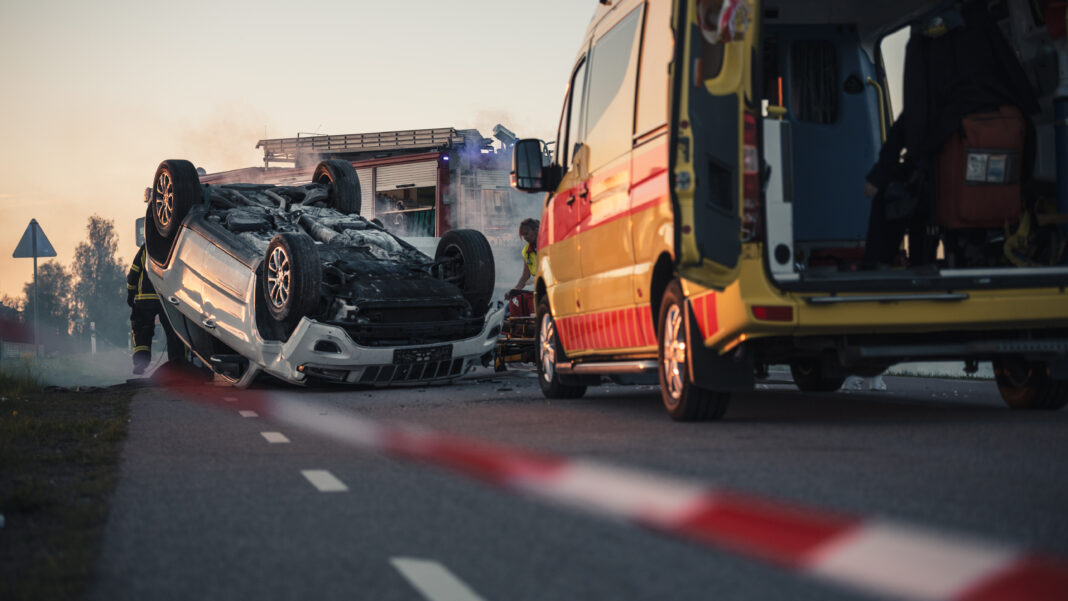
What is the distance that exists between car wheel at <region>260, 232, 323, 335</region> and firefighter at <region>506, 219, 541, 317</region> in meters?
3.08

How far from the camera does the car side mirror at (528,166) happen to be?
34.8ft

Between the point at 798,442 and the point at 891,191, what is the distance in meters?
2.07

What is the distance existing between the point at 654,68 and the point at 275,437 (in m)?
3.14

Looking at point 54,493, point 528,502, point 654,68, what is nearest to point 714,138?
point 654,68

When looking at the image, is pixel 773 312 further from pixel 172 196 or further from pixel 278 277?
pixel 172 196

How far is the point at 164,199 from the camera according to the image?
15211 mm

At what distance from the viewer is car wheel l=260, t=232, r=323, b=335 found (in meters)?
12.7

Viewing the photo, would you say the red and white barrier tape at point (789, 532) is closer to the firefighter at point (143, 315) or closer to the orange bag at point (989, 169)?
the orange bag at point (989, 169)

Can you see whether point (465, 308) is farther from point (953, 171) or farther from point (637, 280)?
point (953, 171)

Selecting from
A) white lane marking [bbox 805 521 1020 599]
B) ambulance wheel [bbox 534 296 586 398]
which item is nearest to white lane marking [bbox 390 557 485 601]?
white lane marking [bbox 805 521 1020 599]

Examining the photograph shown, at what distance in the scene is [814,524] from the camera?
4605 millimetres

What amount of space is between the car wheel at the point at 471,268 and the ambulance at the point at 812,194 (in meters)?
4.26

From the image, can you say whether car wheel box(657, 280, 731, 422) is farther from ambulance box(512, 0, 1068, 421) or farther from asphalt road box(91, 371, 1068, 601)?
asphalt road box(91, 371, 1068, 601)

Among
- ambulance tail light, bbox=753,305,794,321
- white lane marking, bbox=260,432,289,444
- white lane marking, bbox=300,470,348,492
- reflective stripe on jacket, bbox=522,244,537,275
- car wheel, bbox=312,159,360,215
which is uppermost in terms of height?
car wheel, bbox=312,159,360,215
